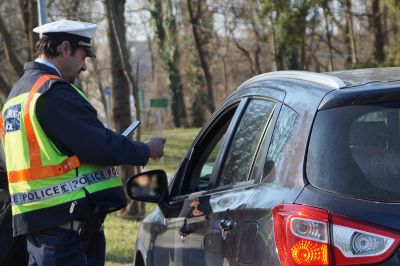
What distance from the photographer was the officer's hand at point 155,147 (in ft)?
12.3

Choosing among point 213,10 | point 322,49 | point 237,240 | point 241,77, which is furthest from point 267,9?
point 241,77

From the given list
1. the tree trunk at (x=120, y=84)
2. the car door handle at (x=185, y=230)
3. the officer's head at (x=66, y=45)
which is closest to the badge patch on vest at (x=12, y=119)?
the officer's head at (x=66, y=45)

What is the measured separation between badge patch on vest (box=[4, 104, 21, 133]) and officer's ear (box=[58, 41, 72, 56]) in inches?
14.3

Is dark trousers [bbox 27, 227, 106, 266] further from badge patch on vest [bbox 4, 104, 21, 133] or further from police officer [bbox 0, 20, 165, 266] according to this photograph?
badge patch on vest [bbox 4, 104, 21, 133]

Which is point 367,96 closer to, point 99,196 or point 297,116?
point 297,116

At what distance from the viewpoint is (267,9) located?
16.4 m

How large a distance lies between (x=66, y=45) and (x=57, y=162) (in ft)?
2.04

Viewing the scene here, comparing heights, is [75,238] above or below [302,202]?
below

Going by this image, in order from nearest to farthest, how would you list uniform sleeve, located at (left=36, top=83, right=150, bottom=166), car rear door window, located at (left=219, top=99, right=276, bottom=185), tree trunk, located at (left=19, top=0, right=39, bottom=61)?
car rear door window, located at (left=219, top=99, right=276, bottom=185), uniform sleeve, located at (left=36, top=83, right=150, bottom=166), tree trunk, located at (left=19, top=0, right=39, bottom=61)

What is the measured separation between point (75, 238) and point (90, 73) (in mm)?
37431

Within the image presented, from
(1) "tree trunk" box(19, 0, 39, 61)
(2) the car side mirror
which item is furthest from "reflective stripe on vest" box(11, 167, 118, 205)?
(1) "tree trunk" box(19, 0, 39, 61)

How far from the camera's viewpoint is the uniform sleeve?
3438mm

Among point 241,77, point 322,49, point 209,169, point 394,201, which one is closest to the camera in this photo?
point 394,201

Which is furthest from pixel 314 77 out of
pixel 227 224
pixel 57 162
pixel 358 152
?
pixel 57 162
